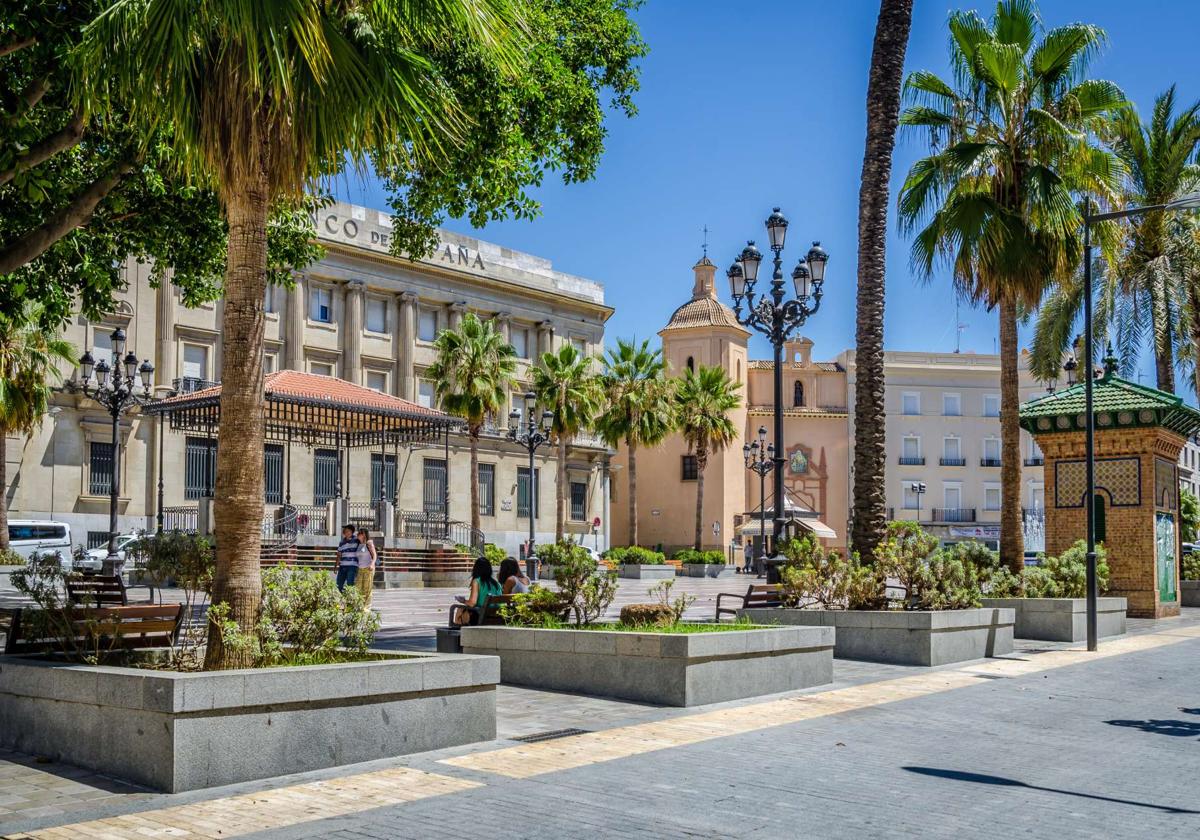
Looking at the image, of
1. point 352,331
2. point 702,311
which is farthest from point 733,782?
point 702,311

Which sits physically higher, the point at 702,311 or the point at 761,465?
the point at 702,311

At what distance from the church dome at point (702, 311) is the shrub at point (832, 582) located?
56694 mm

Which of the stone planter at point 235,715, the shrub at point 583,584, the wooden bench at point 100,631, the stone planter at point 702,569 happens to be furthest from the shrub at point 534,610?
the stone planter at point 702,569

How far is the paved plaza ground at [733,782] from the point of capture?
654 centimetres

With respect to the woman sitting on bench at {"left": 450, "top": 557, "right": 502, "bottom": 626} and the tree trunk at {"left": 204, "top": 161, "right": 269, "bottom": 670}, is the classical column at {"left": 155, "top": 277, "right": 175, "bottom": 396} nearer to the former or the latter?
the woman sitting on bench at {"left": 450, "top": 557, "right": 502, "bottom": 626}

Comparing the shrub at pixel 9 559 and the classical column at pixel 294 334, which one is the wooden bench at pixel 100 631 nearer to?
the shrub at pixel 9 559

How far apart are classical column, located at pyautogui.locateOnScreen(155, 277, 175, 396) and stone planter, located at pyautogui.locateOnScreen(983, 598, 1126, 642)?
1329 inches

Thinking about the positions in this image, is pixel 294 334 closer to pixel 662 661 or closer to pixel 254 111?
pixel 662 661

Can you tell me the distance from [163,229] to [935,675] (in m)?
11.8

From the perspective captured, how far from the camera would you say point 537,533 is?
196ft

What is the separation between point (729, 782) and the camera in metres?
7.76

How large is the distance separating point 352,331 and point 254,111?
44626 mm

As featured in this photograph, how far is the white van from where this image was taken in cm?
3509

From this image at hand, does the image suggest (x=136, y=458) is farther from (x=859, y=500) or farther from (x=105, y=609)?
(x=105, y=609)
